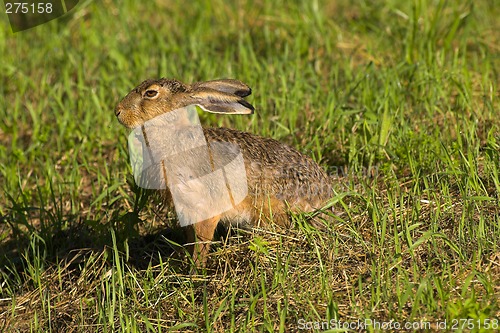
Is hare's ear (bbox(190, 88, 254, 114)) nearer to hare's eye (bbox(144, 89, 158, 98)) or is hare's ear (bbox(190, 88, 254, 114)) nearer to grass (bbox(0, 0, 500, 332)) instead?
hare's eye (bbox(144, 89, 158, 98))

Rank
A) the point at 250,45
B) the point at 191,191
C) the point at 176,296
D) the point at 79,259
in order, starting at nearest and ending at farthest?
the point at 176,296 → the point at 191,191 → the point at 79,259 → the point at 250,45

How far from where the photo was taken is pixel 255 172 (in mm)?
4914

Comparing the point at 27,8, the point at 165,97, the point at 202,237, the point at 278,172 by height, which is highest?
the point at 165,97

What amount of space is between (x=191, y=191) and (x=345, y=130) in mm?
1440

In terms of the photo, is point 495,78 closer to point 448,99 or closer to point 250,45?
point 448,99

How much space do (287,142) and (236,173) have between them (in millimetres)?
1059

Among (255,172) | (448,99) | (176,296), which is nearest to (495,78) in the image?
(448,99)

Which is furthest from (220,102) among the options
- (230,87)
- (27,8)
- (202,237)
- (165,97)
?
(27,8)

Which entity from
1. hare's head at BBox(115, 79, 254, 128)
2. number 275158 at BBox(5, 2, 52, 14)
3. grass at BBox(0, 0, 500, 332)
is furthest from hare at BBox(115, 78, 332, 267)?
number 275158 at BBox(5, 2, 52, 14)

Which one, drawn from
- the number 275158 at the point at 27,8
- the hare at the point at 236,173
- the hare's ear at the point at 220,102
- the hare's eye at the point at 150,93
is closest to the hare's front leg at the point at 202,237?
the hare at the point at 236,173

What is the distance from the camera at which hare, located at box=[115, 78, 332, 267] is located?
4793mm

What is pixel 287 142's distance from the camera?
588 centimetres

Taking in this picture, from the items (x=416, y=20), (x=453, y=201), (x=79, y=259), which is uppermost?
(x=416, y=20)

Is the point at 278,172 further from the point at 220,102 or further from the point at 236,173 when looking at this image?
the point at 220,102
